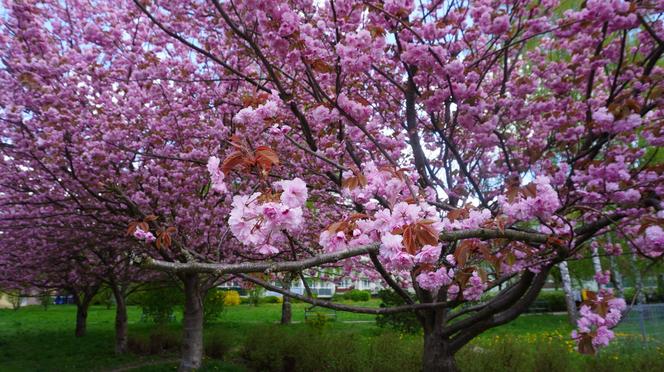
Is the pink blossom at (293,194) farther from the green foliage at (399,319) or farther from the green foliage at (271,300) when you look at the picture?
the green foliage at (271,300)

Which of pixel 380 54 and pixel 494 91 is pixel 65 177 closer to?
pixel 380 54

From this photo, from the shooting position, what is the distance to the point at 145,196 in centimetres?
644

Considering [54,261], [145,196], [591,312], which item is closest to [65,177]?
[145,196]

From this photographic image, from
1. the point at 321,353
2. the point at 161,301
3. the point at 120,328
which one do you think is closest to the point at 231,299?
the point at 161,301

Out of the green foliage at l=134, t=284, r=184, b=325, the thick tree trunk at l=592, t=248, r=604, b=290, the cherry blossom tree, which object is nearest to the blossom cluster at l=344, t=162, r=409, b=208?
the cherry blossom tree

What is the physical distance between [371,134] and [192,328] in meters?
5.11

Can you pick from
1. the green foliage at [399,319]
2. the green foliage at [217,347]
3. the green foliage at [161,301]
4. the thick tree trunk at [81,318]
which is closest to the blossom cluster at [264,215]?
the green foliage at [217,347]

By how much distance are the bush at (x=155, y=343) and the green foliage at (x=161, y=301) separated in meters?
3.03

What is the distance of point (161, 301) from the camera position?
1481 centimetres

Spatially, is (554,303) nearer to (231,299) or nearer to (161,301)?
(161,301)

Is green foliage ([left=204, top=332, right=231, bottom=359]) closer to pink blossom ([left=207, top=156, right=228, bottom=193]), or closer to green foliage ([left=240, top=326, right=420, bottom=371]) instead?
green foliage ([left=240, top=326, right=420, bottom=371])

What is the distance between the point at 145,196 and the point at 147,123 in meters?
1.13

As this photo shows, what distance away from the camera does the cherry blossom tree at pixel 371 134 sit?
2.28 meters

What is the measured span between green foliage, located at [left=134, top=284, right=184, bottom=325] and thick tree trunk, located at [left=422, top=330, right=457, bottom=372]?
11.7 metres
